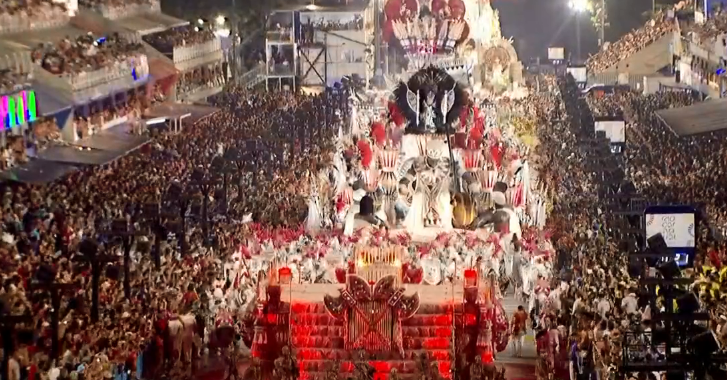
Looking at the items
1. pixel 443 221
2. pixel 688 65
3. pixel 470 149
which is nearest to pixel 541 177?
pixel 470 149

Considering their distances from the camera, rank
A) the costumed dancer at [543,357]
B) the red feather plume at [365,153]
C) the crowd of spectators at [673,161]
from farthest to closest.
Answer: the red feather plume at [365,153], the crowd of spectators at [673,161], the costumed dancer at [543,357]

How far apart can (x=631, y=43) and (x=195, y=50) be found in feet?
94.1

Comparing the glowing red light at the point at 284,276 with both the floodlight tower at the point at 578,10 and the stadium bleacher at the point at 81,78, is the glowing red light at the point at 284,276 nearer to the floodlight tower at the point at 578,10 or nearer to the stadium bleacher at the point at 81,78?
the stadium bleacher at the point at 81,78

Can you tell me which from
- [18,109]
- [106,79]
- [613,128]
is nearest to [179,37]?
[106,79]

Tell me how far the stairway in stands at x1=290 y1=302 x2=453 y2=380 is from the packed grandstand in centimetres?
3

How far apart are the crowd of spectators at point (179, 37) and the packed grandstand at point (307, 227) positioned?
324 centimetres

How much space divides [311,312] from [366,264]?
1.02 m

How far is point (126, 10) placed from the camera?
2891 inches

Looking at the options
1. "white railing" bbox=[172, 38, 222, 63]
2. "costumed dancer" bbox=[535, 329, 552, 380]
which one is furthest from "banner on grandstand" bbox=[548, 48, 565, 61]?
"costumed dancer" bbox=[535, 329, 552, 380]

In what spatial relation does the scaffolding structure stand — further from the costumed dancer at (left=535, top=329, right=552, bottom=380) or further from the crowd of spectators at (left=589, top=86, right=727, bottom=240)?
the costumed dancer at (left=535, top=329, right=552, bottom=380)

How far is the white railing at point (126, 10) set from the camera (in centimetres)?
6831

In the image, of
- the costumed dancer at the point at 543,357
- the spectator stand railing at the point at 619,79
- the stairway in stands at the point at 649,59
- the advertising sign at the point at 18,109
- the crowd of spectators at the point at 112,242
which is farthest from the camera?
the spectator stand railing at the point at 619,79

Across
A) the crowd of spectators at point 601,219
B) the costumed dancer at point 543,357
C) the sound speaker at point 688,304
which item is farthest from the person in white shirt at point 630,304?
the sound speaker at point 688,304

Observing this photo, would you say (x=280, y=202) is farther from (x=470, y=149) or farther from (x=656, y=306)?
(x=656, y=306)
